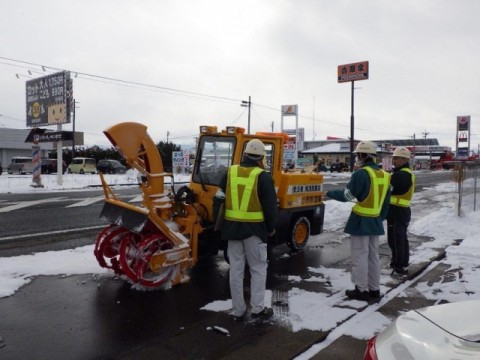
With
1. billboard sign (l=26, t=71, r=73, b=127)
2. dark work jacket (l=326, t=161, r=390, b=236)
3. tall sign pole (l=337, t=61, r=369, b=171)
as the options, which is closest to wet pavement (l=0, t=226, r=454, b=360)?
dark work jacket (l=326, t=161, r=390, b=236)

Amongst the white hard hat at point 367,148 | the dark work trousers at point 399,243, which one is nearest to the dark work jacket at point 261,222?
the white hard hat at point 367,148

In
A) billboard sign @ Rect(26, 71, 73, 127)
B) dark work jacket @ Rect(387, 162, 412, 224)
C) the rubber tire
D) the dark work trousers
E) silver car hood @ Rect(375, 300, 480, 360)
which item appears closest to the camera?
silver car hood @ Rect(375, 300, 480, 360)

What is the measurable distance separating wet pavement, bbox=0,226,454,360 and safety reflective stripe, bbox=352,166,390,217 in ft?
3.58

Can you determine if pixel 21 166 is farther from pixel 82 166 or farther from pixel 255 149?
pixel 255 149

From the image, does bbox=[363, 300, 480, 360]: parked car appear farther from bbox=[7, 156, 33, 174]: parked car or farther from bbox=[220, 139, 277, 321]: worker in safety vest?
bbox=[7, 156, 33, 174]: parked car

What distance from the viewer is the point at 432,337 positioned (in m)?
1.99

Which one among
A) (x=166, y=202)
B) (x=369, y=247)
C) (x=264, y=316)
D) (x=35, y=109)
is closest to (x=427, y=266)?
(x=369, y=247)

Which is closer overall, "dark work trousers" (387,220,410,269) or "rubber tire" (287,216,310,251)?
"dark work trousers" (387,220,410,269)

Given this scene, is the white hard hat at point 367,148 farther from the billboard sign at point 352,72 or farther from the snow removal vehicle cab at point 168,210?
the billboard sign at point 352,72

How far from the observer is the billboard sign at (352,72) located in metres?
45.4

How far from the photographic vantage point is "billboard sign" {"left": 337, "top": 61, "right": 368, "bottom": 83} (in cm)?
4535

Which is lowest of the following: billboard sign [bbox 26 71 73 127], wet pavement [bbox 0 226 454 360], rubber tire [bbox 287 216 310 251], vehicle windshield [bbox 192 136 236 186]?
wet pavement [bbox 0 226 454 360]

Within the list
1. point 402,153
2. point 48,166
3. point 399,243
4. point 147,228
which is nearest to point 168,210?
point 147,228

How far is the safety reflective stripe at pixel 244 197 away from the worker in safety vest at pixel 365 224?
1287mm
